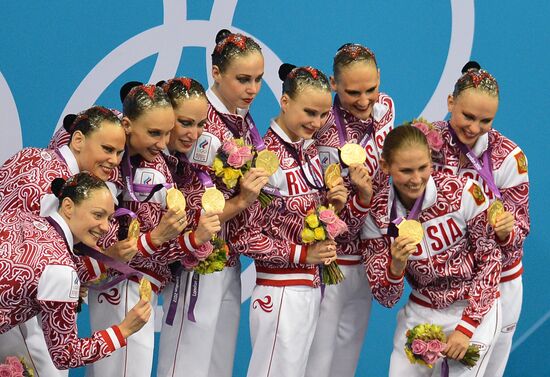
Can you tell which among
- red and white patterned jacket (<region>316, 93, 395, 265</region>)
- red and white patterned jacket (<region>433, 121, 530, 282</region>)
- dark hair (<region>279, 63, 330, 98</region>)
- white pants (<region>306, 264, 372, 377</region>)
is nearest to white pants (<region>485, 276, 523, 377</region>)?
red and white patterned jacket (<region>433, 121, 530, 282</region>)

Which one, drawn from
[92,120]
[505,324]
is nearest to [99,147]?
[92,120]

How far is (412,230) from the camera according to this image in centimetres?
654

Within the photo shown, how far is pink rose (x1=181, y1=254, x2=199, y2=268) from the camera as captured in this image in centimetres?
673

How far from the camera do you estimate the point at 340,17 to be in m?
8.78

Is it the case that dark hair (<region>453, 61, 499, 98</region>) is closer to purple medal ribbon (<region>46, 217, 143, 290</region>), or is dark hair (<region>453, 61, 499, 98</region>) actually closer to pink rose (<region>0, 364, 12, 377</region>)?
purple medal ribbon (<region>46, 217, 143, 290</region>)

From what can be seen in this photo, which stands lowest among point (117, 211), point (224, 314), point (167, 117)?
point (224, 314)

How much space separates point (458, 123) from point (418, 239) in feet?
2.75

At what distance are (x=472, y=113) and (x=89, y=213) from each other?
2189 mm

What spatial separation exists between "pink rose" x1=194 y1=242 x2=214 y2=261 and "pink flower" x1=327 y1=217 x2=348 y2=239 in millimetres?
608

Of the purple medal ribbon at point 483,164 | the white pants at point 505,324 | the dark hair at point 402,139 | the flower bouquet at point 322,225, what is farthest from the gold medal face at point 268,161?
the white pants at point 505,324

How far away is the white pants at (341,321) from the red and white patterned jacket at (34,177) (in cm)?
176

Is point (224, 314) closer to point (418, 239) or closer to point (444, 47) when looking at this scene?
point (418, 239)

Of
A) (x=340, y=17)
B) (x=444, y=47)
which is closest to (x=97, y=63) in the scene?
(x=340, y=17)

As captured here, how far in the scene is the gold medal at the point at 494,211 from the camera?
6.66 m
